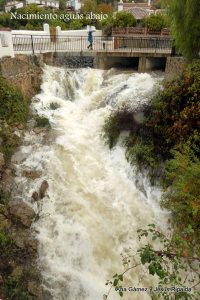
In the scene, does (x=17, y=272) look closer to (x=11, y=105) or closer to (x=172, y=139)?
(x=172, y=139)

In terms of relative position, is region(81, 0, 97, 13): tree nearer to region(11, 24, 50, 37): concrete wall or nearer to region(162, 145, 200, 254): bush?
region(11, 24, 50, 37): concrete wall

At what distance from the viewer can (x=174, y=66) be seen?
500 inches

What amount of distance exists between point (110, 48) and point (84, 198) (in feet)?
38.2

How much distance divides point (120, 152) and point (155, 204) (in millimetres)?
2373

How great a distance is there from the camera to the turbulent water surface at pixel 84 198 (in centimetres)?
727

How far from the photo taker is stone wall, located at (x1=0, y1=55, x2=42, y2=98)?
12431 millimetres

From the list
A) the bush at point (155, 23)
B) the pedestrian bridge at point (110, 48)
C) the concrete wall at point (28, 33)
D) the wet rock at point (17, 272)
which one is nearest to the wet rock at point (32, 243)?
the wet rock at point (17, 272)

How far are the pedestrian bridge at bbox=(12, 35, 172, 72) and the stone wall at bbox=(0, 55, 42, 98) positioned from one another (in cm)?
132

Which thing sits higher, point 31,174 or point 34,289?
point 31,174

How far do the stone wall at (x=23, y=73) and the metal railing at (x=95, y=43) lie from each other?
7.97ft

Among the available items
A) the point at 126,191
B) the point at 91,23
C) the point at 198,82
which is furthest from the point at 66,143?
the point at 91,23

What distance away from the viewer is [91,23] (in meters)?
26.3

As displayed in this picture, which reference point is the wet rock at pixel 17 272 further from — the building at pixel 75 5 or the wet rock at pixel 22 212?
the building at pixel 75 5

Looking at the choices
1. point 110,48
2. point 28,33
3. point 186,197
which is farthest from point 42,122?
point 110,48
